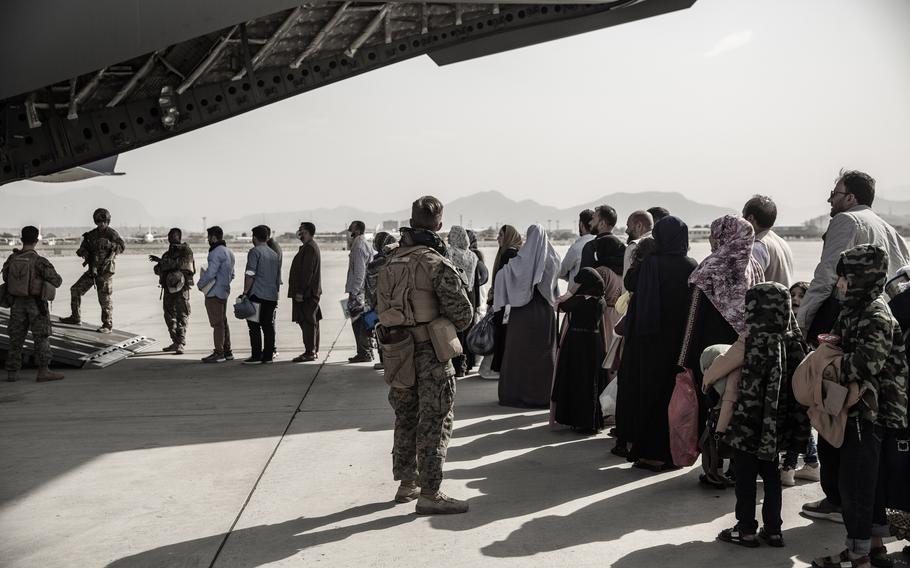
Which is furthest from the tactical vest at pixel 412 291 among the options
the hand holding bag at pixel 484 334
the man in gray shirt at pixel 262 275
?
the man in gray shirt at pixel 262 275

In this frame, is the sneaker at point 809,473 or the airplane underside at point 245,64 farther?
the airplane underside at point 245,64

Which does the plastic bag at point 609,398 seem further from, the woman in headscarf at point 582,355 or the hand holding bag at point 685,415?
the hand holding bag at point 685,415

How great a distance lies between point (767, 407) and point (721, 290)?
1.30 metres

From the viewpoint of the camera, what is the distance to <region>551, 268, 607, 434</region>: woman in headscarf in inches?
273

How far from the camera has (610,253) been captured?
23.7 ft

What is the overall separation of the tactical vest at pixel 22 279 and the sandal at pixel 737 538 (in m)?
8.38

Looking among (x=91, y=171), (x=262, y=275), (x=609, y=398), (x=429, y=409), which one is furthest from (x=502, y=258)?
(x=91, y=171)

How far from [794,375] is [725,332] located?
4.32ft

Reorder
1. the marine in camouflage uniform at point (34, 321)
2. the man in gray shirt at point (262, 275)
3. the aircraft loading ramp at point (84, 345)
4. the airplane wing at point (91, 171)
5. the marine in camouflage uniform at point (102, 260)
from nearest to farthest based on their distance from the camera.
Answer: the marine in camouflage uniform at point (34, 321) → the man in gray shirt at point (262, 275) → the aircraft loading ramp at point (84, 345) → the marine in camouflage uniform at point (102, 260) → the airplane wing at point (91, 171)

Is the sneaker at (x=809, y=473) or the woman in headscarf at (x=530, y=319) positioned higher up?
the woman in headscarf at (x=530, y=319)

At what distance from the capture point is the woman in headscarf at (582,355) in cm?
695

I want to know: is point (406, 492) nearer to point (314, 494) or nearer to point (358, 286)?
point (314, 494)

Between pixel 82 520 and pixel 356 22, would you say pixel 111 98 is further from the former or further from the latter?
pixel 82 520

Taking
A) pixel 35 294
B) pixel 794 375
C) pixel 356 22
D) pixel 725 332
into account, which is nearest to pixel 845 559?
pixel 794 375
